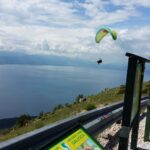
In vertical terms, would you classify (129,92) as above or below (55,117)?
above

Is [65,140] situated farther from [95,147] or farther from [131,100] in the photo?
[131,100]

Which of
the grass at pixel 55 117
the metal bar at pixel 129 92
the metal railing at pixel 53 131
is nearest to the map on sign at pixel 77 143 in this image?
the metal railing at pixel 53 131

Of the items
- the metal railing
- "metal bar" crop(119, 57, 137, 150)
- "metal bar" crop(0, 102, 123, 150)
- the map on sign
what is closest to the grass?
the metal railing

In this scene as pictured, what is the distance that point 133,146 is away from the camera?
10555 mm

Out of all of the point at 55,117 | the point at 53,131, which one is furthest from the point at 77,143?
the point at 55,117

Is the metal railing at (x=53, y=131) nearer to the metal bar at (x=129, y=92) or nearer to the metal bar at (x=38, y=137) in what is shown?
the metal bar at (x=38, y=137)

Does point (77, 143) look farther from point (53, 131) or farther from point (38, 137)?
point (53, 131)

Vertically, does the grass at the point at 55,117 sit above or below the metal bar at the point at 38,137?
below

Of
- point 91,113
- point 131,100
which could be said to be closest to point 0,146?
point 131,100

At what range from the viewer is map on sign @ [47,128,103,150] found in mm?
5705

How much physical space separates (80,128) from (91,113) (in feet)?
14.4

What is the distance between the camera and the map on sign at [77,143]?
5.70 m

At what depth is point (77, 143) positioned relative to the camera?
614 centimetres

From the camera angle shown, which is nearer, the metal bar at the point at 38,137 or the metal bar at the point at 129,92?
the metal bar at the point at 38,137
